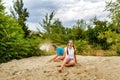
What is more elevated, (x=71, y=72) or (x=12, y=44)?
(x=12, y=44)

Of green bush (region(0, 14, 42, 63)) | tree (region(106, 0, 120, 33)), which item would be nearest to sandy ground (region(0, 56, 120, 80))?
green bush (region(0, 14, 42, 63))

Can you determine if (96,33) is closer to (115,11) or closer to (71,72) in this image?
(115,11)

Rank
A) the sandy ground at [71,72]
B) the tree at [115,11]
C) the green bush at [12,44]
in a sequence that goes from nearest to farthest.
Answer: the sandy ground at [71,72] < the green bush at [12,44] < the tree at [115,11]

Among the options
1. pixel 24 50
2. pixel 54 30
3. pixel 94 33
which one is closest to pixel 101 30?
pixel 94 33

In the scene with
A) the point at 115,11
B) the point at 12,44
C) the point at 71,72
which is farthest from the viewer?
the point at 115,11

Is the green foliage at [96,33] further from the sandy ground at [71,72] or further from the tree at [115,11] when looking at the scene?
the sandy ground at [71,72]

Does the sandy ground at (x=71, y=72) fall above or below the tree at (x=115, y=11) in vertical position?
below

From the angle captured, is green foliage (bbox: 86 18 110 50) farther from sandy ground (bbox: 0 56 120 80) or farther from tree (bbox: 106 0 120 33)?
sandy ground (bbox: 0 56 120 80)

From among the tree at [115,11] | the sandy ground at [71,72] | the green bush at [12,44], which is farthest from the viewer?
the tree at [115,11]

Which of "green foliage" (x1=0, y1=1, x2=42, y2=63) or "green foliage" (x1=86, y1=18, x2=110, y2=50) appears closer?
"green foliage" (x1=0, y1=1, x2=42, y2=63)

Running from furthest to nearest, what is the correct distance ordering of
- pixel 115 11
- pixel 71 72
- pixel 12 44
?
pixel 115 11, pixel 12 44, pixel 71 72

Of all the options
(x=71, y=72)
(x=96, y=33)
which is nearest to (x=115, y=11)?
(x=96, y=33)

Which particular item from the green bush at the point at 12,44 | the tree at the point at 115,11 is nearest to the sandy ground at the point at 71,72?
the green bush at the point at 12,44

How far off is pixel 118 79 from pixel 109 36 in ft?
40.6
